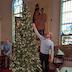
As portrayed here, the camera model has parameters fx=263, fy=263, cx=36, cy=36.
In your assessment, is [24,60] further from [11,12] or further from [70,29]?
[11,12]

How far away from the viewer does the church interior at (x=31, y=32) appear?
16.3 feet

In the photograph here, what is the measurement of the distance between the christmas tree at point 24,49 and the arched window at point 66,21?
5.51 meters

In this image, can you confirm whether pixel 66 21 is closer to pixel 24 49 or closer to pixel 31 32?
pixel 31 32

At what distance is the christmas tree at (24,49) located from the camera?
194 inches

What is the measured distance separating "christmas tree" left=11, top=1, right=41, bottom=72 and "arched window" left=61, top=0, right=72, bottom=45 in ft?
18.1

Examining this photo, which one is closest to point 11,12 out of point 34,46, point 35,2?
point 35,2

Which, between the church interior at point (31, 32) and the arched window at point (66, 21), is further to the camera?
the arched window at point (66, 21)

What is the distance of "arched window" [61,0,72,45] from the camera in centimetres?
1048

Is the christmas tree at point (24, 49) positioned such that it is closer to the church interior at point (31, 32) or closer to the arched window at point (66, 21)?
the church interior at point (31, 32)

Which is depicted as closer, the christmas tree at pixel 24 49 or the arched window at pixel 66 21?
the christmas tree at pixel 24 49

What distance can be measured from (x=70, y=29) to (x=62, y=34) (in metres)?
0.38

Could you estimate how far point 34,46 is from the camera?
5039mm

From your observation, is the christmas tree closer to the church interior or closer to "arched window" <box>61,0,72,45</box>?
the church interior

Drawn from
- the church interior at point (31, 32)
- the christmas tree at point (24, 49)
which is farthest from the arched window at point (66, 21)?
the christmas tree at point (24, 49)
